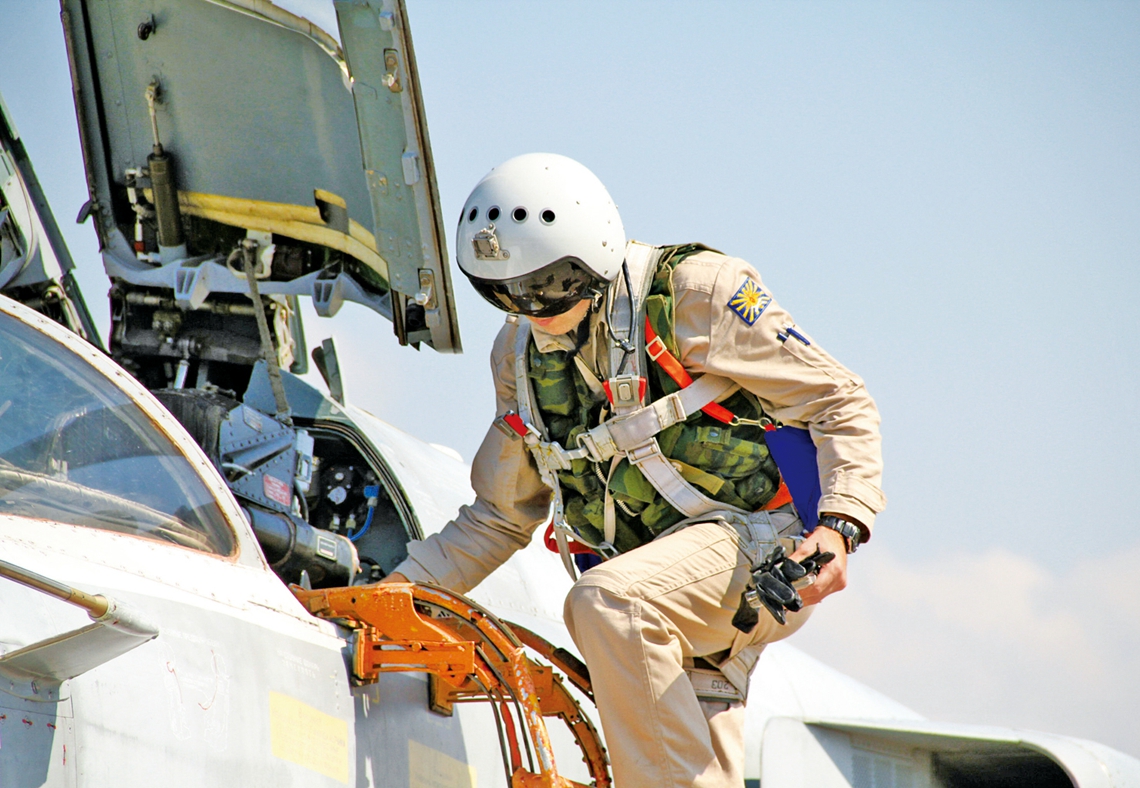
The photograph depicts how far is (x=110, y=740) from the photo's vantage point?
2.48 metres

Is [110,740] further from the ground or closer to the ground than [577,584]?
closer to the ground

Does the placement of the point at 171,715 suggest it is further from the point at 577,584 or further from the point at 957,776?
the point at 957,776

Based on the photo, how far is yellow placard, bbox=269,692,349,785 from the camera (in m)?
2.96

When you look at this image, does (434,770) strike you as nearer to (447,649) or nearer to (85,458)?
(447,649)

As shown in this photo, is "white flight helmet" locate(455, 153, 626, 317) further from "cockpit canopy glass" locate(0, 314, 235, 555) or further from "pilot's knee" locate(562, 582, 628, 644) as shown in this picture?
"cockpit canopy glass" locate(0, 314, 235, 555)

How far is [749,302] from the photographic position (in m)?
3.90

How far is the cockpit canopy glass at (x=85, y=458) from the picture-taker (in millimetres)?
2957

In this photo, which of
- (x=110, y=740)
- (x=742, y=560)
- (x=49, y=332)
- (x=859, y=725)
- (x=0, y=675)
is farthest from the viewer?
(x=859, y=725)

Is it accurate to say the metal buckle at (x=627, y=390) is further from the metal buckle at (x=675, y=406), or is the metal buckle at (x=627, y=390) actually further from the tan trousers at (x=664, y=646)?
the tan trousers at (x=664, y=646)

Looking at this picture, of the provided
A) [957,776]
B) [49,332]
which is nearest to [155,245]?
[49,332]

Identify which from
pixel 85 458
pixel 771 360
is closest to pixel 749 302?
pixel 771 360

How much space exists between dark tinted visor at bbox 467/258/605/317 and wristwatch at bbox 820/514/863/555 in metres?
0.96

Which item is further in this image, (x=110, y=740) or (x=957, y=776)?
(x=957, y=776)

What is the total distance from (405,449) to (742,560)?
1.99 metres
